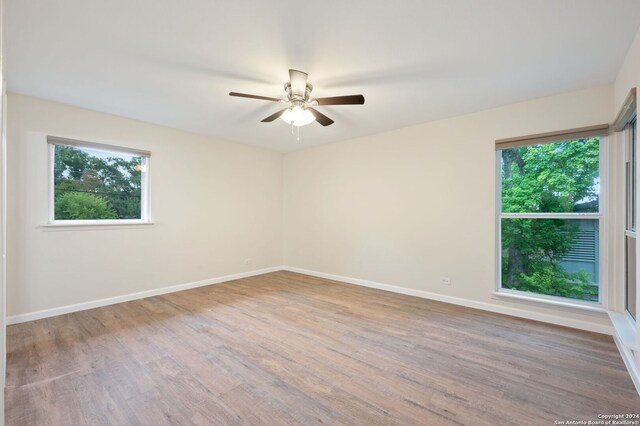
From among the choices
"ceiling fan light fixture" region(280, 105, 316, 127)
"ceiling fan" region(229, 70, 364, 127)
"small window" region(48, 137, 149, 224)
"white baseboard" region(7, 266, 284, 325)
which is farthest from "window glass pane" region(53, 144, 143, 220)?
"ceiling fan light fixture" region(280, 105, 316, 127)

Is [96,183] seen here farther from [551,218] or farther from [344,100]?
[551,218]

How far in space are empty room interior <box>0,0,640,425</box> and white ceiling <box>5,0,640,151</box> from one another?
0.02m

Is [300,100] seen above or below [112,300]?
above

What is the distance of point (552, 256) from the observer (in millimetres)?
3371

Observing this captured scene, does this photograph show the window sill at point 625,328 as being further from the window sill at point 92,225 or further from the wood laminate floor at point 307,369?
the window sill at point 92,225

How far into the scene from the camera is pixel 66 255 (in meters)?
3.55

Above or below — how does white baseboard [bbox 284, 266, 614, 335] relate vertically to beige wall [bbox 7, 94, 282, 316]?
below

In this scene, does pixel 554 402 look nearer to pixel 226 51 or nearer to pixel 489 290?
pixel 489 290

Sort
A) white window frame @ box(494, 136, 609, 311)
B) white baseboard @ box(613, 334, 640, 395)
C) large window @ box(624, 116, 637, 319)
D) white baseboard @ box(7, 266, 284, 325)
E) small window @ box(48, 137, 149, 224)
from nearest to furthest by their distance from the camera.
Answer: white baseboard @ box(613, 334, 640, 395), large window @ box(624, 116, 637, 319), white window frame @ box(494, 136, 609, 311), white baseboard @ box(7, 266, 284, 325), small window @ box(48, 137, 149, 224)

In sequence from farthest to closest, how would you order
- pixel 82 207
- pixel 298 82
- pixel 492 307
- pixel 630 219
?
pixel 82 207, pixel 492 307, pixel 630 219, pixel 298 82

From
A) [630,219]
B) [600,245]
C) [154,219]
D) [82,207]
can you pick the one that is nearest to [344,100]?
[630,219]

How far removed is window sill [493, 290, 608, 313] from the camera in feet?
9.94

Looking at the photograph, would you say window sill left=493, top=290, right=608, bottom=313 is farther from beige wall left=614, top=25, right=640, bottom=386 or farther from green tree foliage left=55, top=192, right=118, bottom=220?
green tree foliage left=55, top=192, right=118, bottom=220

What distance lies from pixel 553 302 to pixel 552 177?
1394 mm
